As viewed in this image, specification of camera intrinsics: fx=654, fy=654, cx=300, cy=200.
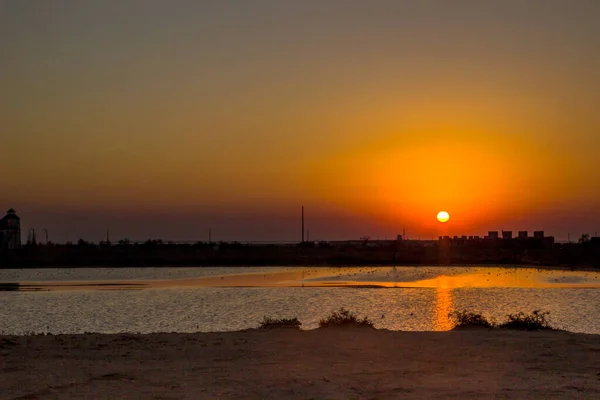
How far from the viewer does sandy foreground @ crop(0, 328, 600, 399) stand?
1179cm

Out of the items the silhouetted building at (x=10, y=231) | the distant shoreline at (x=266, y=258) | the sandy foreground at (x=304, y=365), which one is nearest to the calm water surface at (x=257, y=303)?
the sandy foreground at (x=304, y=365)

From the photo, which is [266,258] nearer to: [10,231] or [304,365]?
[10,231]

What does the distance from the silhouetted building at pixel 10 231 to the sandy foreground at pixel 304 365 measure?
96328 millimetres

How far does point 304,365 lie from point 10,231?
104027 mm

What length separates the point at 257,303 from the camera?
38250 mm

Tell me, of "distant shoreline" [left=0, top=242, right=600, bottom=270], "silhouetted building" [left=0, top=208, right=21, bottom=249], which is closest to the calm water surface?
"distant shoreline" [left=0, top=242, right=600, bottom=270]

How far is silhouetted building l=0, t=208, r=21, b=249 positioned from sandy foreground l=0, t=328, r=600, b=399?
96.3m

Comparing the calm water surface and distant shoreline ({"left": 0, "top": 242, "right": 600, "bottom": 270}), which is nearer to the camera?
the calm water surface

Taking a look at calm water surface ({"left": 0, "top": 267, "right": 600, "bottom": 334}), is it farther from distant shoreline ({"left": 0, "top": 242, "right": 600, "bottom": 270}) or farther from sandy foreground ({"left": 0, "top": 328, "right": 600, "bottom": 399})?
distant shoreline ({"left": 0, "top": 242, "right": 600, "bottom": 270})

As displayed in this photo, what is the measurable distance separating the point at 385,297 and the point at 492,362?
28672 mm

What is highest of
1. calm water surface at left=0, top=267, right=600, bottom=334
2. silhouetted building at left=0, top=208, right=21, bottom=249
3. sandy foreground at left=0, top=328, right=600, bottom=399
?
silhouetted building at left=0, top=208, right=21, bottom=249

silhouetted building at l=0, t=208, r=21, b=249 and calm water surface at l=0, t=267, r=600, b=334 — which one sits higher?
silhouetted building at l=0, t=208, r=21, b=249

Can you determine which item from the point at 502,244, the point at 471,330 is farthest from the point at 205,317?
the point at 502,244

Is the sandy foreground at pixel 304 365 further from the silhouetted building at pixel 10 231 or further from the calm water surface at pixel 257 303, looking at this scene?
the silhouetted building at pixel 10 231
